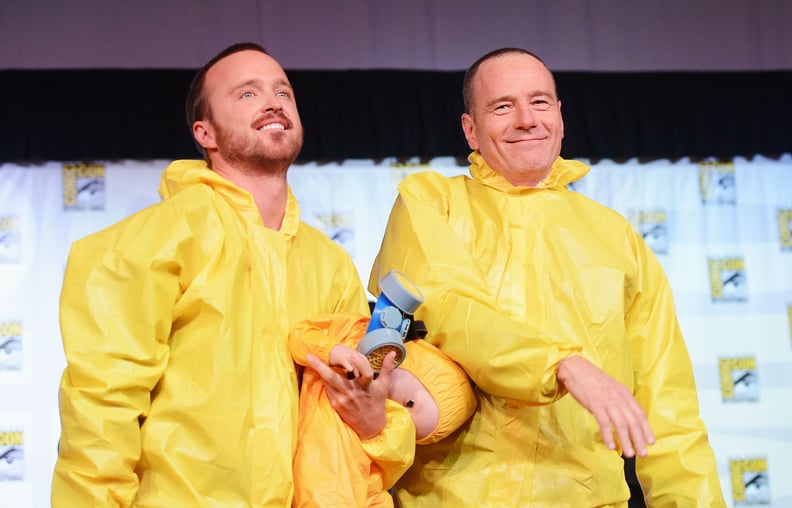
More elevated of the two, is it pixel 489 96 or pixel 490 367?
pixel 489 96

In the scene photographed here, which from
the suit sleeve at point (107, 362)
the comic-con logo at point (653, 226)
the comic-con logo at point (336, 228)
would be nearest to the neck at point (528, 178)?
the suit sleeve at point (107, 362)

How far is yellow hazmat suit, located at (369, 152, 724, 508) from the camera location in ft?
6.42

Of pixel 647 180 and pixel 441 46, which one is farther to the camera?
pixel 647 180

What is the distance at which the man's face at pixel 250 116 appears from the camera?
2135mm

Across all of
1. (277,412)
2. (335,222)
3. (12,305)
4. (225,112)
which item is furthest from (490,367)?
(12,305)

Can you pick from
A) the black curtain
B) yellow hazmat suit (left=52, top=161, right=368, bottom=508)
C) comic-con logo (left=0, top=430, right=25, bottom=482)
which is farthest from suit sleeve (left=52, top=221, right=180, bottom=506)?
comic-con logo (left=0, top=430, right=25, bottom=482)

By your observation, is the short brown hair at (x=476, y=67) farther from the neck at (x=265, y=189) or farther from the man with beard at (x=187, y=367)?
the man with beard at (x=187, y=367)

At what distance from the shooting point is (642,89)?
4.55 metres

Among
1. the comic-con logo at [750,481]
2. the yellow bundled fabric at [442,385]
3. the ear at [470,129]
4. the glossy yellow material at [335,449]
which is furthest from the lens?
the comic-con logo at [750,481]

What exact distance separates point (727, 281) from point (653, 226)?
1.51ft

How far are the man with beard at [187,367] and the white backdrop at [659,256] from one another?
2.41 meters

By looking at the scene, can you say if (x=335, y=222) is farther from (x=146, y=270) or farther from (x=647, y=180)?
(x=146, y=270)

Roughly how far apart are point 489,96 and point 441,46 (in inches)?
88.9

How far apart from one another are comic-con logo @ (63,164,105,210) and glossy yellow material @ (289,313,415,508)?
8.70ft
